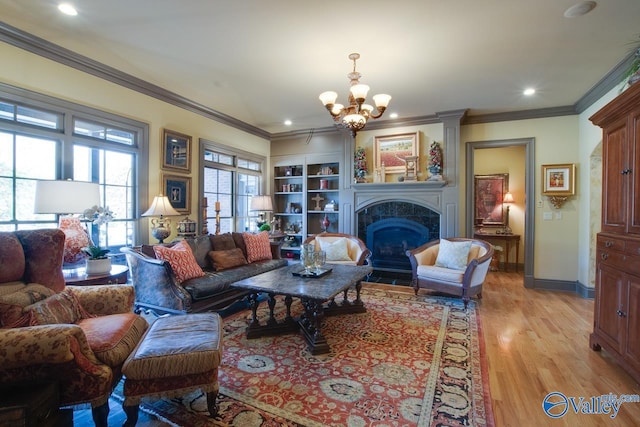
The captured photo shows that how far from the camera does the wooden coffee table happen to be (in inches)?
101

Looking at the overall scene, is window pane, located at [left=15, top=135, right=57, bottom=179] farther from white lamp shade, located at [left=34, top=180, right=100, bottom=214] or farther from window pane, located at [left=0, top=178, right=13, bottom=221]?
white lamp shade, located at [left=34, top=180, right=100, bottom=214]

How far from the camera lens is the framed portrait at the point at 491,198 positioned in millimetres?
6371

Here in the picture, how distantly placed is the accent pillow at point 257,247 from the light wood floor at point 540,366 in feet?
8.40

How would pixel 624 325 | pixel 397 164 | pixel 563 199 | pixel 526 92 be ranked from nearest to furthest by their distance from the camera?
1. pixel 624 325
2. pixel 526 92
3. pixel 563 199
4. pixel 397 164

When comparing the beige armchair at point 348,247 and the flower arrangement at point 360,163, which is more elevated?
the flower arrangement at point 360,163

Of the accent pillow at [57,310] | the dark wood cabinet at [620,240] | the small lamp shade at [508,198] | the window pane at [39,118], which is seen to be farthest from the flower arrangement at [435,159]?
the window pane at [39,118]

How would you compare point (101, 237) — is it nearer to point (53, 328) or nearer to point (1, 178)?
point (1, 178)

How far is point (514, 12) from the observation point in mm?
2449

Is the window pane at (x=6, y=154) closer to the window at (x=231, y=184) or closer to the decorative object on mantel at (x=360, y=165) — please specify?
the window at (x=231, y=184)

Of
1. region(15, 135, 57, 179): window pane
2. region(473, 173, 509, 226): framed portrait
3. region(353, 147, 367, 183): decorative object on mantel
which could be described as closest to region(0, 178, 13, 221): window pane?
region(15, 135, 57, 179): window pane

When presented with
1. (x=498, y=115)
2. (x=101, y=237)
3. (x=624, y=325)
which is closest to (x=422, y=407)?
(x=624, y=325)

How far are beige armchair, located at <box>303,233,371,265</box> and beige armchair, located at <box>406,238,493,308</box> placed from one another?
2.22 feet

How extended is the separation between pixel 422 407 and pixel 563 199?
4.50 metres

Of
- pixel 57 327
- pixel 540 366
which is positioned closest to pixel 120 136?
pixel 57 327
